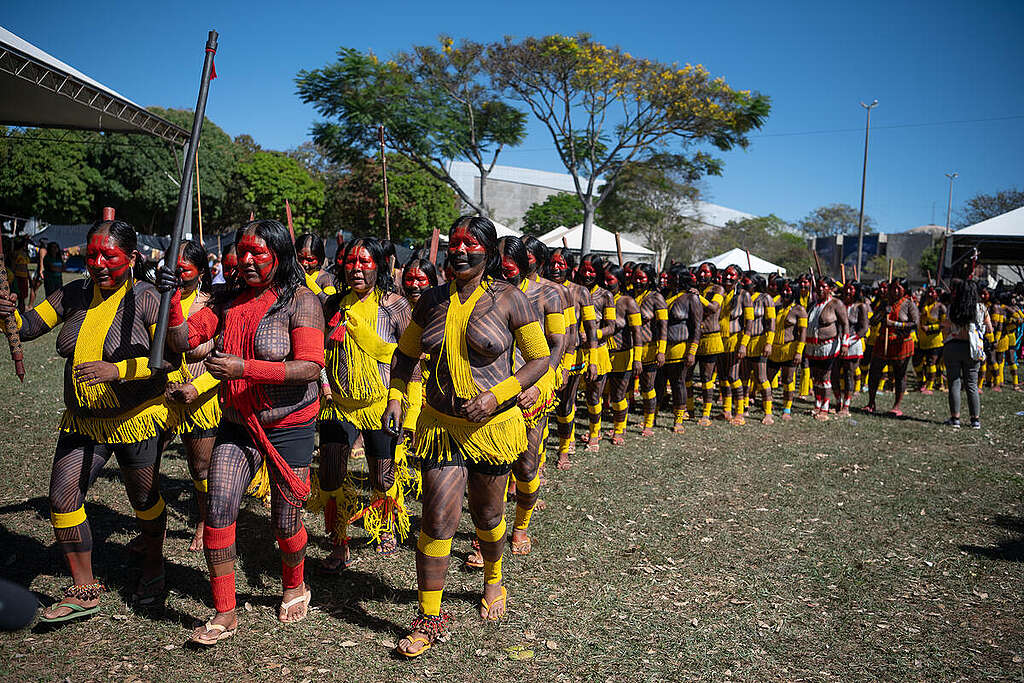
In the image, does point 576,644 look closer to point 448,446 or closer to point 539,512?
point 448,446

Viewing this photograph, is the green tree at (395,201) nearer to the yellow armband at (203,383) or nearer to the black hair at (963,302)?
the black hair at (963,302)

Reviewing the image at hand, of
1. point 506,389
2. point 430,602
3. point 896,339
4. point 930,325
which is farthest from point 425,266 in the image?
point 930,325

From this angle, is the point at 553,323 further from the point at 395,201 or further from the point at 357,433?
the point at 395,201

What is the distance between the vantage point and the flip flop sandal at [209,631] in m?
3.84

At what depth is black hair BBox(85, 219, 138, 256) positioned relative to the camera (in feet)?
13.1

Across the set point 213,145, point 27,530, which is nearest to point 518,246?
point 27,530

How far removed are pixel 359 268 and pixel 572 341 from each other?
9.15ft

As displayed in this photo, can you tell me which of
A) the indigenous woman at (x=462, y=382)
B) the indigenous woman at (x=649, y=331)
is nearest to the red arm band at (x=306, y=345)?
the indigenous woman at (x=462, y=382)

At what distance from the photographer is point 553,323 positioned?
5195mm

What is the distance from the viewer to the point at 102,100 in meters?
16.4

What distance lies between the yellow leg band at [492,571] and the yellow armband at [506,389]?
125 centimetres

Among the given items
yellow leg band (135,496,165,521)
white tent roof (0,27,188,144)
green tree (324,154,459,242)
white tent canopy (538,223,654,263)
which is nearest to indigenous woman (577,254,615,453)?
yellow leg band (135,496,165,521)

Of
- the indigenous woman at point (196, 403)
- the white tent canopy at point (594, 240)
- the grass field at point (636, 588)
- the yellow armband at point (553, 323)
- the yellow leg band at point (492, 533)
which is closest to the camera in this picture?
the grass field at point (636, 588)

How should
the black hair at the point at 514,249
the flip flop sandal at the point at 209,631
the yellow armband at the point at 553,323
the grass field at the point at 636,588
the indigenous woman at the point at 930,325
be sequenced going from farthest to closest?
the indigenous woman at the point at 930,325
the yellow armband at the point at 553,323
the black hair at the point at 514,249
the grass field at the point at 636,588
the flip flop sandal at the point at 209,631
